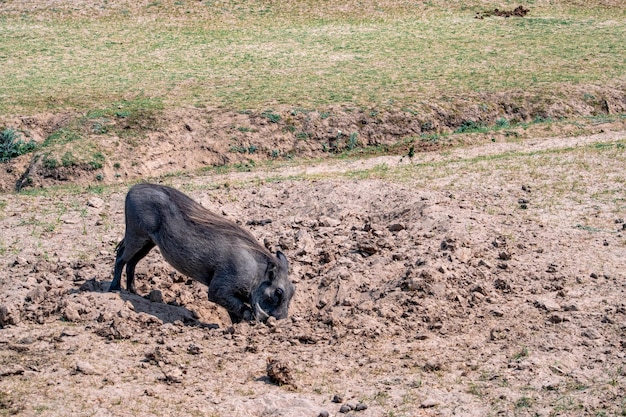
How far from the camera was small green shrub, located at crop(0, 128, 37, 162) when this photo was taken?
588 inches

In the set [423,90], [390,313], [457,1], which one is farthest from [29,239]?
[457,1]

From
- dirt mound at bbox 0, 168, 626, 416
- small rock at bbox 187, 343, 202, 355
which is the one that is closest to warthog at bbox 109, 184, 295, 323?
dirt mound at bbox 0, 168, 626, 416

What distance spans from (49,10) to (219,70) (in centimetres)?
873

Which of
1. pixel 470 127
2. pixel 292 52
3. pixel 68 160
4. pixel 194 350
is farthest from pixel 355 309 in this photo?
pixel 292 52

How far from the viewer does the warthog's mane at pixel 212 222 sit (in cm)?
833

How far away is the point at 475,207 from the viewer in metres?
10.8

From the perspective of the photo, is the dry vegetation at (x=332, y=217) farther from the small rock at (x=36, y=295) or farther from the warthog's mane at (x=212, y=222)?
the warthog's mane at (x=212, y=222)

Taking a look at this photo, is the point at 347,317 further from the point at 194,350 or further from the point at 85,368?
the point at 85,368

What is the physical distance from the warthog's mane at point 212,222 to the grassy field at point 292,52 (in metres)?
8.56

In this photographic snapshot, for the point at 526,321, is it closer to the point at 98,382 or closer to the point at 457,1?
the point at 98,382

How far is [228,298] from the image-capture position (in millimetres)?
8172

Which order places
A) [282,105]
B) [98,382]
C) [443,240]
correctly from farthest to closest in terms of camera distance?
[282,105], [443,240], [98,382]

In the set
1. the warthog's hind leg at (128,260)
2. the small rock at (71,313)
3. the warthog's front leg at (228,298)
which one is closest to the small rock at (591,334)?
the warthog's front leg at (228,298)

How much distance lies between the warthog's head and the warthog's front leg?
93 mm
